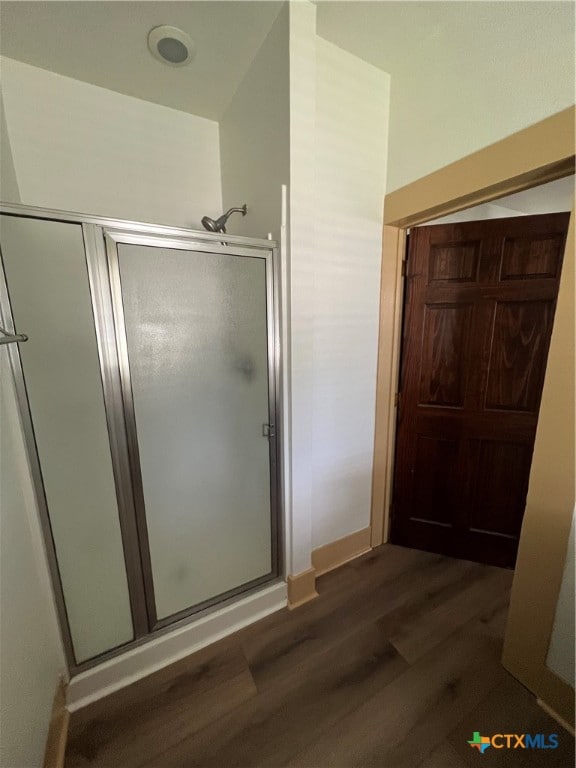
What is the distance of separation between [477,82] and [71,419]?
200 centimetres

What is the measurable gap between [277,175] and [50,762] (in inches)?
87.6

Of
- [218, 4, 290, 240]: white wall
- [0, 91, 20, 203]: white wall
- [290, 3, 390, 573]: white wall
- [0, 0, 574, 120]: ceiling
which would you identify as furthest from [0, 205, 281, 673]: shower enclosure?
[0, 0, 574, 120]: ceiling

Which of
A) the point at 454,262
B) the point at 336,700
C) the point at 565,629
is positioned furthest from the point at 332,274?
the point at 336,700

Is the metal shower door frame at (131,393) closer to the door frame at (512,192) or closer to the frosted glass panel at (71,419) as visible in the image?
the frosted glass panel at (71,419)

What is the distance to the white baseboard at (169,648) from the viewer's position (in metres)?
1.10

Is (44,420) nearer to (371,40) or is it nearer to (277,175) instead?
(277,175)

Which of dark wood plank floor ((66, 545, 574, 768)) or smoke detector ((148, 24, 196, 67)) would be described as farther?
smoke detector ((148, 24, 196, 67))

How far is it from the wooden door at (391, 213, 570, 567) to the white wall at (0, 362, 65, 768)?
1.76 meters

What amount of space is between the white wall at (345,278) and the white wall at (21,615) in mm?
1160

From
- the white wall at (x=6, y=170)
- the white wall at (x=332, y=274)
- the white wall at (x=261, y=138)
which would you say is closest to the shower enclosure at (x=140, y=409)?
the white wall at (x=332, y=274)

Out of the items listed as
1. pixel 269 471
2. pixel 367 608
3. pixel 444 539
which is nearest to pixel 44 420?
pixel 269 471

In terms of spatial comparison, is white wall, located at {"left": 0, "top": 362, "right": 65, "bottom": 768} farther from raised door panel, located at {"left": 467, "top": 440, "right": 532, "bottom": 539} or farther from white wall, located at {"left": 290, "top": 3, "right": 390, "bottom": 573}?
raised door panel, located at {"left": 467, "top": 440, "right": 532, "bottom": 539}

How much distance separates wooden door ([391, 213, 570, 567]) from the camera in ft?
4.66

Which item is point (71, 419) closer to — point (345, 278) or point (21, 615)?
point (21, 615)
